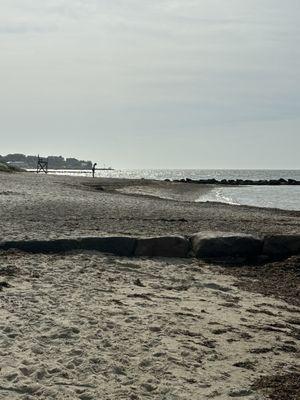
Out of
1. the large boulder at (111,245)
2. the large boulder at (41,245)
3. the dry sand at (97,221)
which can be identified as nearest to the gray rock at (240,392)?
the large boulder at (111,245)

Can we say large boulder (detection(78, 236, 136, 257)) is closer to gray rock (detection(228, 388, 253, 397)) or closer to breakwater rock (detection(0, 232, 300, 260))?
breakwater rock (detection(0, 232, 300, 260))

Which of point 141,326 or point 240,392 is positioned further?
point 141,326

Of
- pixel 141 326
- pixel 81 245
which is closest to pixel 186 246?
pixel 81 245

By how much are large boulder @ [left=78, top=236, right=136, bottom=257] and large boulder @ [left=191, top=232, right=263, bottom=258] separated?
1351 millimetres

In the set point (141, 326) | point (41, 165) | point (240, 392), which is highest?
point (41, 165)

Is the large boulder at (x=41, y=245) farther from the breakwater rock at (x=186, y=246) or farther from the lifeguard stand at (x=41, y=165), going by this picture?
the lifeguard stand at (x=41, y=165)

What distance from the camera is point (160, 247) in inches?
426

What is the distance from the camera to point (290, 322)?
6875 millimetres

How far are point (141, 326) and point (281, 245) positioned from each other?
19.3 feet

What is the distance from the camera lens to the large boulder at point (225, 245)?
10875mm

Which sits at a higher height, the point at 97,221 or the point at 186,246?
the point at 97,221

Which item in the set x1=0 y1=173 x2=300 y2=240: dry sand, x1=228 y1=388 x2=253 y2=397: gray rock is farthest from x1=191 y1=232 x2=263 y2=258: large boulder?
x1=228 y1=388 x2=253 y2=397: gray rock

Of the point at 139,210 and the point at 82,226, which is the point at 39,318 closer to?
the point at 82,226

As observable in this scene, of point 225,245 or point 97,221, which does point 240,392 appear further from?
point 97,221
